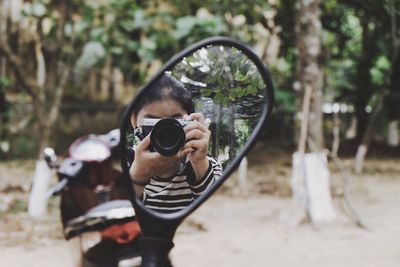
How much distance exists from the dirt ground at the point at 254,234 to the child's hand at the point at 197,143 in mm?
4239

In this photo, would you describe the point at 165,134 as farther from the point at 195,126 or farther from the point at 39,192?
the point at 39,192

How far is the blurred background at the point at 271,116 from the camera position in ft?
19.7

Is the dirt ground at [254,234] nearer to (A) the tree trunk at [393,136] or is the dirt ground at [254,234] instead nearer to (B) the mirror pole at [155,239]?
(B) the mirror pole at [155,239]

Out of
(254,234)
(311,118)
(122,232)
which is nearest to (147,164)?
(122,232)

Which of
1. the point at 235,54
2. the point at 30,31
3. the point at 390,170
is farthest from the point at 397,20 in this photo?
the point at 235,54

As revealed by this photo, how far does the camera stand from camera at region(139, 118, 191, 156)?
85 centimetres

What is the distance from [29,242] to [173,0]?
5.69 metres

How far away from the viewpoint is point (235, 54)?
0.95 meters

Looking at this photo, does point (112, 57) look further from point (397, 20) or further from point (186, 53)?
point (186, 53)

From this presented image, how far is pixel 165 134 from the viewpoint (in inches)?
33.7

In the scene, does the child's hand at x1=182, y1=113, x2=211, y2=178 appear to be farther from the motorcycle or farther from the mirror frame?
the motorcycle

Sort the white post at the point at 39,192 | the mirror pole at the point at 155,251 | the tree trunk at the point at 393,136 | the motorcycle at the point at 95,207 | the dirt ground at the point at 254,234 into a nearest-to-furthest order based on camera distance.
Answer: the mirror pole at the point at 155,251 < the motorcycle at the point at 95,207 < the dirt ground at the point at 254,234 < the white post at the point at 39,192 < the tree trunk at the point at 393,136

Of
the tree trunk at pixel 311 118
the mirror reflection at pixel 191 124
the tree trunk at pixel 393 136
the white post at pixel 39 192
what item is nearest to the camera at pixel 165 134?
the mirror reflection at pixel 191 124

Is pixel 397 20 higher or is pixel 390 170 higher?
pixel 397 20
